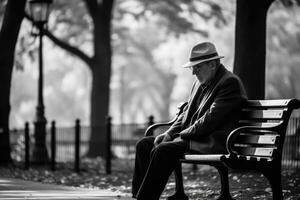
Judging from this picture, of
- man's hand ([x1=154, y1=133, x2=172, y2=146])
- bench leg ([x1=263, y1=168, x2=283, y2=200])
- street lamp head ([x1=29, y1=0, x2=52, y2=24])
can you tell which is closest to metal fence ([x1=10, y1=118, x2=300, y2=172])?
street lamp head ([x1=29, y1=0, x2=52, y2=24])

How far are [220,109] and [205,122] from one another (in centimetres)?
19

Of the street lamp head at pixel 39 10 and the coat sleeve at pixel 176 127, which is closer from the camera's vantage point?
the coat sleeve at pixel 176 127

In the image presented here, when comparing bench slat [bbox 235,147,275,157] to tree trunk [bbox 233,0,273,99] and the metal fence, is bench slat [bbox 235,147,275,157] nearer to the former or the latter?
the metal fence

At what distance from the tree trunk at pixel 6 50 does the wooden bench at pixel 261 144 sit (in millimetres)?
10446

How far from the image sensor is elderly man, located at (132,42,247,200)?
702cm

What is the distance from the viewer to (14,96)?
64812mm

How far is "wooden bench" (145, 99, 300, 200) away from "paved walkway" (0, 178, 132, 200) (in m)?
1.77

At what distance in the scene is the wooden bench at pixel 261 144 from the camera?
6832 mm

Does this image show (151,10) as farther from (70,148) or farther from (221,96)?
(221,96)

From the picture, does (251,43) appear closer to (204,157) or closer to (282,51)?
(204,157)

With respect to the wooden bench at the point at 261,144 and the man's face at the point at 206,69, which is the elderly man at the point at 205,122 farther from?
the wooden bench at the point at 261,144

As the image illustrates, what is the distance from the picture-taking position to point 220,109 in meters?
7.12

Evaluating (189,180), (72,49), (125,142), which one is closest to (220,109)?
(189,180)

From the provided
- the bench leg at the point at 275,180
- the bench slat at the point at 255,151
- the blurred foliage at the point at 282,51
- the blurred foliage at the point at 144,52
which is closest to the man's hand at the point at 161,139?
the bench slat at the point at 255,151
